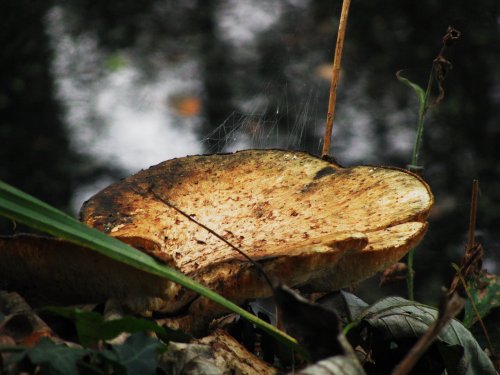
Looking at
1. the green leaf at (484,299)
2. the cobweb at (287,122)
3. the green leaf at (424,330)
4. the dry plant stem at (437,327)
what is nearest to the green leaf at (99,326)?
the dry plant stem at (437,327)

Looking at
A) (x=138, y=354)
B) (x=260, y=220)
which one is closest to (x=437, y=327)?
(x=138, y=354)

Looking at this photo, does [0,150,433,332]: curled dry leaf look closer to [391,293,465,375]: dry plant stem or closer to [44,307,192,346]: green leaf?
[44,307,192,346]: green leaf

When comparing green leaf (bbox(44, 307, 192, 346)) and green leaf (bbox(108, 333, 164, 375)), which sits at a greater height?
green leaf (bbox(44, 307, 192, 346))

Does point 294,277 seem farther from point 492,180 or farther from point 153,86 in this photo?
point 153,86

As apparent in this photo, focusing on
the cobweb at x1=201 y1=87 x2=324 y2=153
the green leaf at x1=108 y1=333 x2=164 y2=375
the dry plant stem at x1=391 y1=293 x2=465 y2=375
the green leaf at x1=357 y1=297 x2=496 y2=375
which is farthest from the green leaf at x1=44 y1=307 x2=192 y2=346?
the cobweb at x1=201 y1=87 x2=324 y2=153

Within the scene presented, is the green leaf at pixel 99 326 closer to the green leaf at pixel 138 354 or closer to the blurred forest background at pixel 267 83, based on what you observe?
the green leaf at pixel 138 354

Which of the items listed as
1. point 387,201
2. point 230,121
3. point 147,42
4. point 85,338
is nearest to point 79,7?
point 147,42
